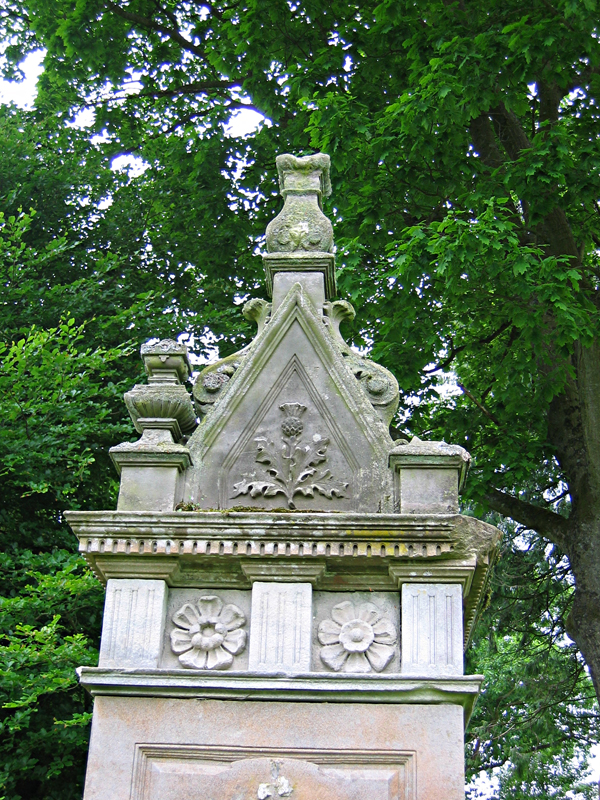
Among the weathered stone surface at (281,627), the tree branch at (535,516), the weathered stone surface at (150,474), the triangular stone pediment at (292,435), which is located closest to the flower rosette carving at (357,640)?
the weathered stone surface at (281,627)

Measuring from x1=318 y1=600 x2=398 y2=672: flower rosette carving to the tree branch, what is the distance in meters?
6.04

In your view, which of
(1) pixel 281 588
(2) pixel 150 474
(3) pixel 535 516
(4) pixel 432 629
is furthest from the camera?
(3) pixel 535 516

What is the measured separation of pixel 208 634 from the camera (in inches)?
199

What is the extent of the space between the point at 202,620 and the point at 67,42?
9.36m

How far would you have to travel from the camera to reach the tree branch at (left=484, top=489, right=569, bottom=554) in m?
10.8

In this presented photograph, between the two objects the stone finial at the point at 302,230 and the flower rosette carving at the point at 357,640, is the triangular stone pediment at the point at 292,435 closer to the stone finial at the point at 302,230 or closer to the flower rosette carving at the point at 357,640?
the stone finial at the point at 302,230

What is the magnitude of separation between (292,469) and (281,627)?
838 millimetres

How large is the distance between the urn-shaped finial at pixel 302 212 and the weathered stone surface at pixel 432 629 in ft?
7.04

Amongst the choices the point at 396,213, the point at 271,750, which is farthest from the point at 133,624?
the point at 396,213

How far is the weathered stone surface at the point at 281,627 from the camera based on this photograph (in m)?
4.95

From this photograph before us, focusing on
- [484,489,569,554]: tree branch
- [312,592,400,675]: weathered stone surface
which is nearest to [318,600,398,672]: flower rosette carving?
[312,592,400,675]: weathered stone surface

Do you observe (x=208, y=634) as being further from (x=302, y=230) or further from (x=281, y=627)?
(x=302, y=230)

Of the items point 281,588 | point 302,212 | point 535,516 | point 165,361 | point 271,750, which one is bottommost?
point 271,750

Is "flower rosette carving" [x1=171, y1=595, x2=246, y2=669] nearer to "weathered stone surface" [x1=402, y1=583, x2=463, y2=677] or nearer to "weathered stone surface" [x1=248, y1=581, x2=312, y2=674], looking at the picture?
"weathered stone surface" [x1=248, y1=581, x2=312, y2=674]
